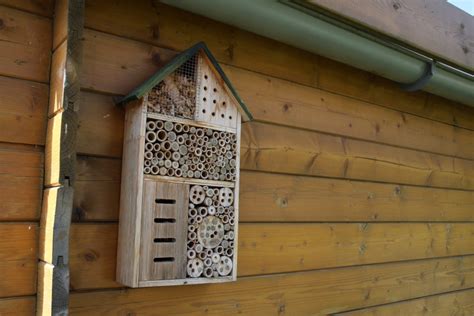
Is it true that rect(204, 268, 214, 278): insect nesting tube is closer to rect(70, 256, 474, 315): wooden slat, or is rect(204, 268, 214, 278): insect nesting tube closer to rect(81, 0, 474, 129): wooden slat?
rect(70, 256, 474, 315): wooden slat

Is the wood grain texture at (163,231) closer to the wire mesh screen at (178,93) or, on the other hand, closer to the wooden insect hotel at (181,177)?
the wooden insect hotel at (181,177)

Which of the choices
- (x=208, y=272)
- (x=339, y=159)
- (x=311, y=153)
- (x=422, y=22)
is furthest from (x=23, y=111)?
(x=422, y=22)

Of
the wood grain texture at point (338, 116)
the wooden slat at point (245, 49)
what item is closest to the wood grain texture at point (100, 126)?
the wooden slat at point (245, 49)

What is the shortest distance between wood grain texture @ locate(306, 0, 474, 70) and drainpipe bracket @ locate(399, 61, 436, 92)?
64 millimetres

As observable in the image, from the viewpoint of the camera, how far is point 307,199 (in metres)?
1.87

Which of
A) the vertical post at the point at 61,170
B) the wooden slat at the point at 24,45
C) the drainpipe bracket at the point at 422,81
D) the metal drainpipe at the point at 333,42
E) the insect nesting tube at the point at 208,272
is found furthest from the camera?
the drainpipe bracket at the point at 422,81

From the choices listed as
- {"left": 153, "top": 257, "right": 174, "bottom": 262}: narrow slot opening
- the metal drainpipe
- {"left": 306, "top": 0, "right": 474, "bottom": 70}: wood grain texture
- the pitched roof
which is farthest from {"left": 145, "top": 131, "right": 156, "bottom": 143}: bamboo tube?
{"left": 306, "top": 0, "right": 474, "bottom": 70}: wood grain texture

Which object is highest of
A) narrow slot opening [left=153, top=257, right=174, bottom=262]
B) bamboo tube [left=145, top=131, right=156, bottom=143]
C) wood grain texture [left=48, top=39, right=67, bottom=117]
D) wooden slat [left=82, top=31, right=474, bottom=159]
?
wooden slat [left=82, top=31, right=474, bottom=159]

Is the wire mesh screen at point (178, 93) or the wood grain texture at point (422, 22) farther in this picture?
the wood grain texture at point (422, 22)

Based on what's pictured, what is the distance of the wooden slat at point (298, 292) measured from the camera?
54.2 inches

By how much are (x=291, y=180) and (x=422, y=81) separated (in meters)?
0.83

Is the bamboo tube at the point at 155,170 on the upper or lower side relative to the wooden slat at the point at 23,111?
lower

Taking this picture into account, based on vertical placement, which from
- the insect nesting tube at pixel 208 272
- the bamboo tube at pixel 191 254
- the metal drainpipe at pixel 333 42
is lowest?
the insect nesting tube at pixel 208 272

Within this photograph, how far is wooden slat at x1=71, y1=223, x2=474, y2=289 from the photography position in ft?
4.32
